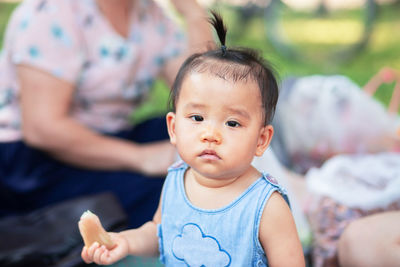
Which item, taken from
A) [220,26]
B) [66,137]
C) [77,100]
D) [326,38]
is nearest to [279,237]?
[220,26]

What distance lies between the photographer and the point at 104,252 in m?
1.07

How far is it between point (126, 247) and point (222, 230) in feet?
→ 0.70

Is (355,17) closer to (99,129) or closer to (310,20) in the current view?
(310,20)

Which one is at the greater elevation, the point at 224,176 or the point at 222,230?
the point at 224,176

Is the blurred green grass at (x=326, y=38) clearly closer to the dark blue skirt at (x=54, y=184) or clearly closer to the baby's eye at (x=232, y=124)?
the dark blue skirt at (x=54, y=184)

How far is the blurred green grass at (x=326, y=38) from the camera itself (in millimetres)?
4414

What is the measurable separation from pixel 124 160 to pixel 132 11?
529mm

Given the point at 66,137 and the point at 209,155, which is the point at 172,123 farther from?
the point at 66,137

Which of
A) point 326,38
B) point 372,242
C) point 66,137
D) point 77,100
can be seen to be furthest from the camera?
point 326,38

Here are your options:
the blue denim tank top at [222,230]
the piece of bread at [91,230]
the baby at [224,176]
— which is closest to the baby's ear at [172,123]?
the baby at [224,176]

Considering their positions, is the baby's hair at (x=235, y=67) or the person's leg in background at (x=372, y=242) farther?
the person's leg in background at (x=372, y=242)

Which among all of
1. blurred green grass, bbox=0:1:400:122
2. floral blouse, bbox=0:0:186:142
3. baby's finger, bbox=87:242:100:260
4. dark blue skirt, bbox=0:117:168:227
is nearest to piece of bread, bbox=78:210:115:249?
baby's finger, bbox=87:242:100:260

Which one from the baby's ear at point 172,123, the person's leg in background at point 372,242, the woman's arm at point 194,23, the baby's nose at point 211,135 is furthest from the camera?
the woman's arm at point 194,23

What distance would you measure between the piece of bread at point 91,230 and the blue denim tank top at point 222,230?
0.46 feet
